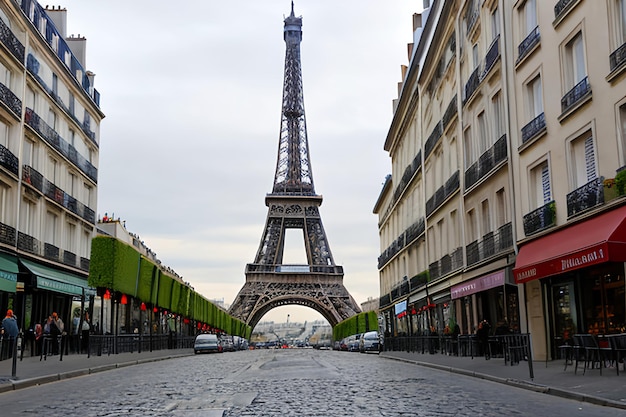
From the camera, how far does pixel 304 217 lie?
9750 cm

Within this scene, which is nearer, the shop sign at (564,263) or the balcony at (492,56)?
the shop sign at (564,263)

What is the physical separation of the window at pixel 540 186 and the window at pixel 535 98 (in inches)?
65.6

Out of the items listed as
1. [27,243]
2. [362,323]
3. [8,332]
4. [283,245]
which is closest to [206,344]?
[27,243]

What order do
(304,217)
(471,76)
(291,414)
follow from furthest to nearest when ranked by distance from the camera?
(304,217) < (471,76) < (291,414)

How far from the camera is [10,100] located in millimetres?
32062

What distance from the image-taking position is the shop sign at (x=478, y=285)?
26558mm

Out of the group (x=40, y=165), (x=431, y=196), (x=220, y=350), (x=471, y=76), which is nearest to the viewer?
(x=471, y=76)

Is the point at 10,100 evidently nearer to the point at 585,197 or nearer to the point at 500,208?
the point at 500,208

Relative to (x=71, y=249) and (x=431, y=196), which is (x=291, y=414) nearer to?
(x=431, y=196)

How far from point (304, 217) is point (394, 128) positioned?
42706 millimetres

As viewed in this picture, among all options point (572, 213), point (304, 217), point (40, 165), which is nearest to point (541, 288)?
point (572, 213)

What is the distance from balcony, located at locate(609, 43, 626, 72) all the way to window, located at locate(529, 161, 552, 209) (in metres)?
5.11

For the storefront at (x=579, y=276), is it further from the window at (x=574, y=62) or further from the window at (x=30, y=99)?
the window at (x=30, y=99)

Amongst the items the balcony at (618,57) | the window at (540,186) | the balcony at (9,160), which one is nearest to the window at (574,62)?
the balcony at (618,57)
